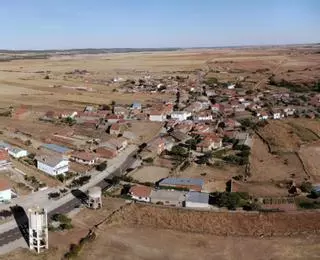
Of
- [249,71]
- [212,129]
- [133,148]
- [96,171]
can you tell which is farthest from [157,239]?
[249,71]

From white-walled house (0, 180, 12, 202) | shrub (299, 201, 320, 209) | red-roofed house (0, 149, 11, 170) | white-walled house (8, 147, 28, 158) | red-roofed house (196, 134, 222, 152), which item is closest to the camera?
shrub (299, 201, 320, 209)

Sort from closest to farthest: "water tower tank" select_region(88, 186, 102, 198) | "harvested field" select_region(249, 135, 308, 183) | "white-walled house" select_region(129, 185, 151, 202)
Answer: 1. "water tower tank" select_region(88, 186, 102, 198)
2. "white-walled house" select_region(129, 185, 151, 202)
3. "harvested field" select_region(249, 135, 308, 183)

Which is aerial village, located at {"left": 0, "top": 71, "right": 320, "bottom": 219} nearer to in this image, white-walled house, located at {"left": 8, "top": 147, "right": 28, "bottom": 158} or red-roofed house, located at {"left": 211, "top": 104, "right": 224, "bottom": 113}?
red-roofed house, located at {"left": 211, "top": 104, "right": 224, "bottom": 113}

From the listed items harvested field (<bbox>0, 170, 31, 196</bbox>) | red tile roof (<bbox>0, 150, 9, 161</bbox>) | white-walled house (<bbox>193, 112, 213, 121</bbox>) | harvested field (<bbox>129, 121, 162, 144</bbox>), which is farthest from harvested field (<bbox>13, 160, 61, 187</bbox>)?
white-walled house (<bbox>193, 112, 213, 121</bbox>)

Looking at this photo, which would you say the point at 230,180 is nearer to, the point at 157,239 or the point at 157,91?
the point at 157,239

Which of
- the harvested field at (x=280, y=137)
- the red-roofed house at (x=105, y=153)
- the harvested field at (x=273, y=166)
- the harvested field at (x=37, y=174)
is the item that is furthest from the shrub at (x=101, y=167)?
the harvested field at (x=280, y=137)
